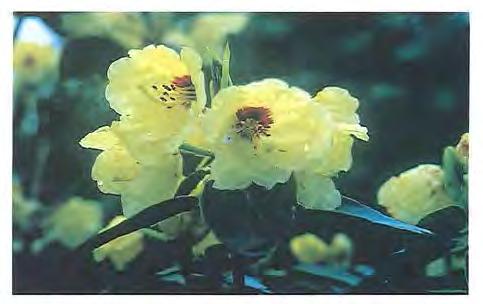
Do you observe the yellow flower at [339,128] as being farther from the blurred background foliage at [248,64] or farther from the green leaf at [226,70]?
the green leaf at [226,70]

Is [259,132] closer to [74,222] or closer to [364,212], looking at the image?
[364,212]

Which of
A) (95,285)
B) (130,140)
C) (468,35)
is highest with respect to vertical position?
(468,35)

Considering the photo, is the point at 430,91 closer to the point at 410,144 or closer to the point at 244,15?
the point at 410,144

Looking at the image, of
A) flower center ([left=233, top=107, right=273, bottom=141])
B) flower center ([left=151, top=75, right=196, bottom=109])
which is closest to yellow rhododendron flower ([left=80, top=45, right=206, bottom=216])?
flower center ([left=151, top=75, right=196, bottom=109])

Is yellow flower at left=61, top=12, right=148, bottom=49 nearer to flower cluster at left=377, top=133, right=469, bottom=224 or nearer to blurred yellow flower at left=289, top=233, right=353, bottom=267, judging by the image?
blurred yellow flower at left=289, top=233, right=353, bottom=267

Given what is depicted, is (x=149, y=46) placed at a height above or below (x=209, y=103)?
above
